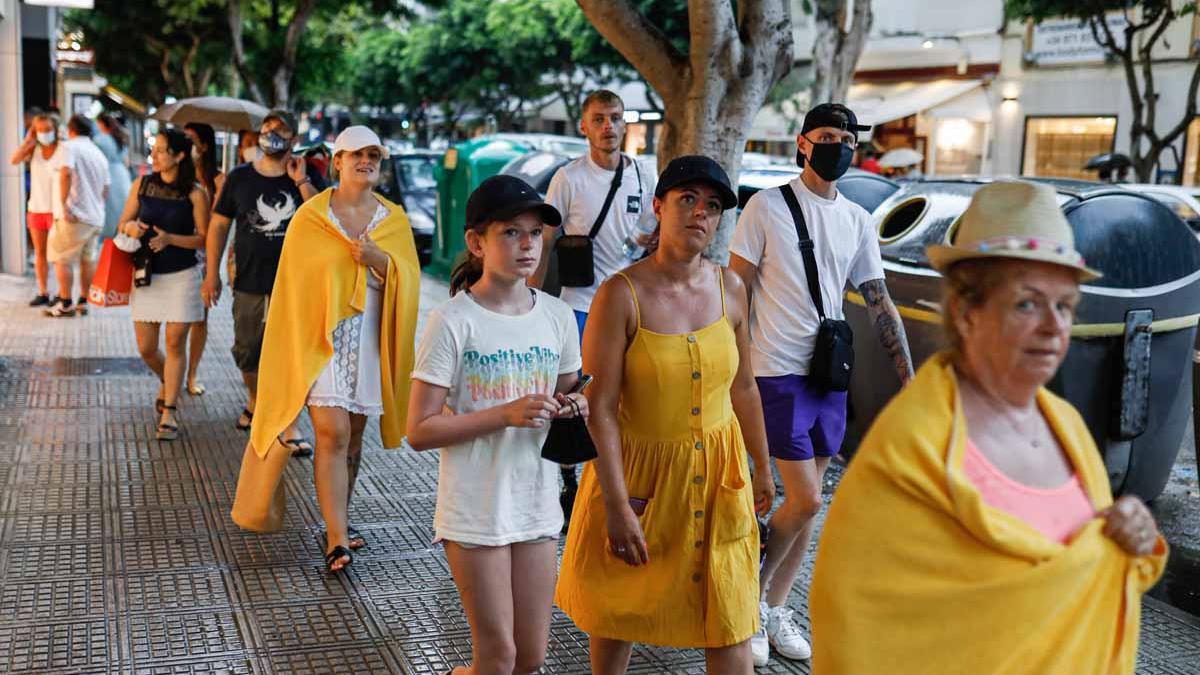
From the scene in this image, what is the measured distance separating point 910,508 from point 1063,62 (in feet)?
93.0

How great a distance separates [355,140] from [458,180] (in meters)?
10.6

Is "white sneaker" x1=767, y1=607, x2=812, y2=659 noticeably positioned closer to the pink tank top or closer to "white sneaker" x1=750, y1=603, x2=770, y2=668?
"white sneaker" x1=750, y1=603, x2=770, y2=668

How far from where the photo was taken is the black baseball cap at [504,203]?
11.8 ft

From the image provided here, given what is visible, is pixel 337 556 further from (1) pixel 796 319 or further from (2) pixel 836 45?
(2) pixel 836 45

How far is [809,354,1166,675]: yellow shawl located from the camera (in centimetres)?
227

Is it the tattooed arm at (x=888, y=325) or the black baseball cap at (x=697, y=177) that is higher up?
the black baseball cap at (x=697, y=177)

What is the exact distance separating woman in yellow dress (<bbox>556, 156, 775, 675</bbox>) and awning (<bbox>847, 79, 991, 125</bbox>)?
1052 inches

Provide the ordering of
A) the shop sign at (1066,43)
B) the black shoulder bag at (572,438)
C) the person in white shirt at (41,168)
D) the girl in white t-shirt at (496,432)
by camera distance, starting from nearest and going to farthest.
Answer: the black shoulder bag at (572,438), the girl in white t-shirt at (496,432), the person in white shirt at (41,168), the shop sign at (1066,43)

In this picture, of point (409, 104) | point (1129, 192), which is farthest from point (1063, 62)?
point (409, 104)

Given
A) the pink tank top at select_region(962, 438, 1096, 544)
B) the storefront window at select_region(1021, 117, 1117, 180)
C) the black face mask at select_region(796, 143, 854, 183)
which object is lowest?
the pink tank top at select_region(962, 438, 1096, 544)

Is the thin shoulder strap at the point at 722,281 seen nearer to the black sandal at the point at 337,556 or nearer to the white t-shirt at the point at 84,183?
the black sandal at the point at 337,556

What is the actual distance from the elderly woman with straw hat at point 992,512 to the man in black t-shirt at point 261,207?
5.00 metres

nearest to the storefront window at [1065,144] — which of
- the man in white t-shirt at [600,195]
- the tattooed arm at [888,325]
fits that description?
the man in white t-shirt at [600,195]

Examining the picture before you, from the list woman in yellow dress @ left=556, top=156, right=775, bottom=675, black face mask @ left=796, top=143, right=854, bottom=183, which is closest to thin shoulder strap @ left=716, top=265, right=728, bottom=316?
woman in yellow dress @ left=556, top=156, right=775, bottom=675
